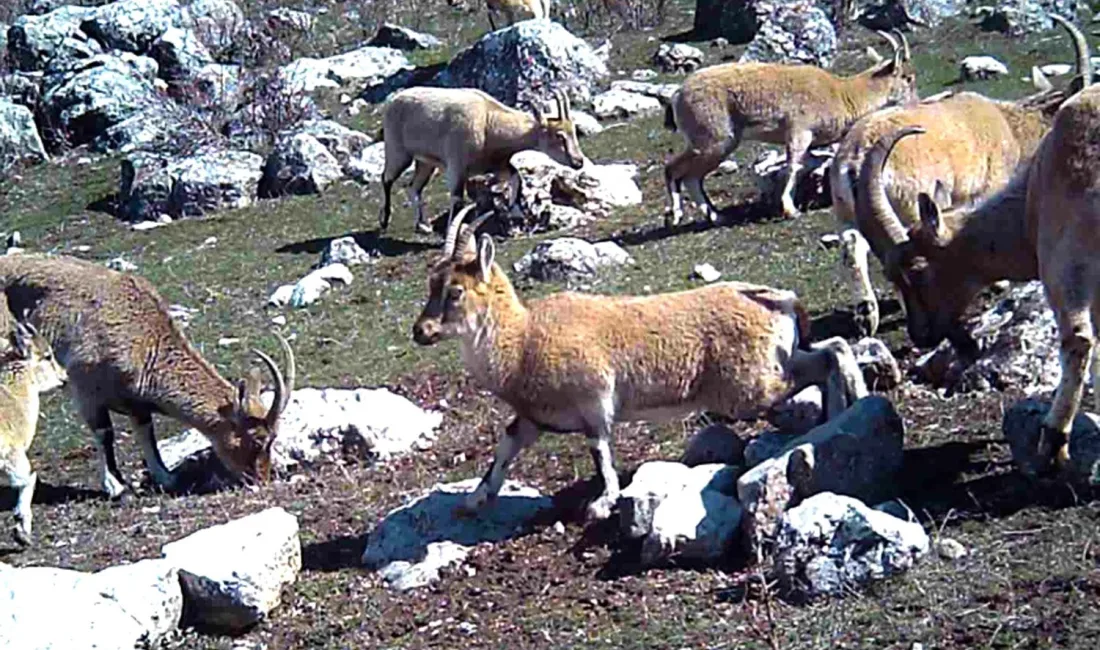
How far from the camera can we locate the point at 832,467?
7.96m

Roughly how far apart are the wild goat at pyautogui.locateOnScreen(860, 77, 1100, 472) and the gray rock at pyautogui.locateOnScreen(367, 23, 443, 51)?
1889 centimetres

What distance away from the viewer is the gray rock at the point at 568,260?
1504cm

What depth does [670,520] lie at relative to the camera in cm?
790

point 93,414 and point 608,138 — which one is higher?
point 93,414

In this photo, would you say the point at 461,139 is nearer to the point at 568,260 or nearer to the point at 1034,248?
the point at 568,260

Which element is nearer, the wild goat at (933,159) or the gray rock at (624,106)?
the wild goat at (933,159)

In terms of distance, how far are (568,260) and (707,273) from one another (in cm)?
133

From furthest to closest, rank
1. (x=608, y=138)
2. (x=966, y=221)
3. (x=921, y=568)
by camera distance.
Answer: (x=608, y=138)
(x=966, y=221)
(x=921, y=568)

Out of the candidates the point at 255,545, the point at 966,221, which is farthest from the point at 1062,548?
the point at 255,545

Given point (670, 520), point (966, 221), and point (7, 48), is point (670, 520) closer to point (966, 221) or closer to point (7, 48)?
point (966, 221)

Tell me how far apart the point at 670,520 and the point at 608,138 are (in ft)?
46.2

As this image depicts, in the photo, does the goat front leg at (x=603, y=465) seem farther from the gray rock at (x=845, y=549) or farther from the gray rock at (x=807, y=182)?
the gray rock at (x=807, y=182)

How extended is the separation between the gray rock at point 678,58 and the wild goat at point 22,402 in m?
14.7

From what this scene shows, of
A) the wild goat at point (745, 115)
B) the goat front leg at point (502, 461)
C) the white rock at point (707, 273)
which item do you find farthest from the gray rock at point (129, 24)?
the goat front leg at point (502, 461)
